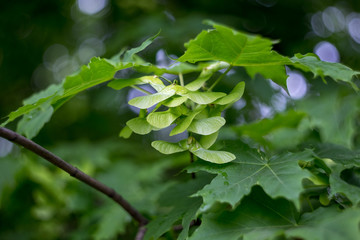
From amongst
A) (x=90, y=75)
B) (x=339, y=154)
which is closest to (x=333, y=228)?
(x=339, y=154)

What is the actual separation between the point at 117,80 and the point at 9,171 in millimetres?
1321

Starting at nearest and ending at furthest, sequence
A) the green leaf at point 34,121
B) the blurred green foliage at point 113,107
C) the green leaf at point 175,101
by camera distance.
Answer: the green leaf at point 175,101 → the green leaf at point 34,121 → the blurred green foliage at point 113,107

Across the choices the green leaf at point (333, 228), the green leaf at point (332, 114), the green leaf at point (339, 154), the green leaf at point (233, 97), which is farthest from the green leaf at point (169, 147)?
the green leaf at point (332, 114)

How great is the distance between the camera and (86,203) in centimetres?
184

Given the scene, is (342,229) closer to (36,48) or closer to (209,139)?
(209,139)

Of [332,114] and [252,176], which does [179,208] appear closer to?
[252,176]

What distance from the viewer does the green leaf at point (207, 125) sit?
745 mm

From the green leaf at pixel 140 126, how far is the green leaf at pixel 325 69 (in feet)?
1.27

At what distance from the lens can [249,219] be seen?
0.73 meters

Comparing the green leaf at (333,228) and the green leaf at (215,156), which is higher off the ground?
the green leaf at (215,156)

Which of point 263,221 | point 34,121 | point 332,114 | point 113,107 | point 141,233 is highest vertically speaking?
point 34,121

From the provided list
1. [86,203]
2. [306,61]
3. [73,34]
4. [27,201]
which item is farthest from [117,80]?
[73,34]

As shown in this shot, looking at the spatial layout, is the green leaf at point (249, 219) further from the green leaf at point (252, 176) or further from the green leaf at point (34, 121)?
the green leaf at point (34, 121)

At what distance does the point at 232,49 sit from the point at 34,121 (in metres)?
0.64
